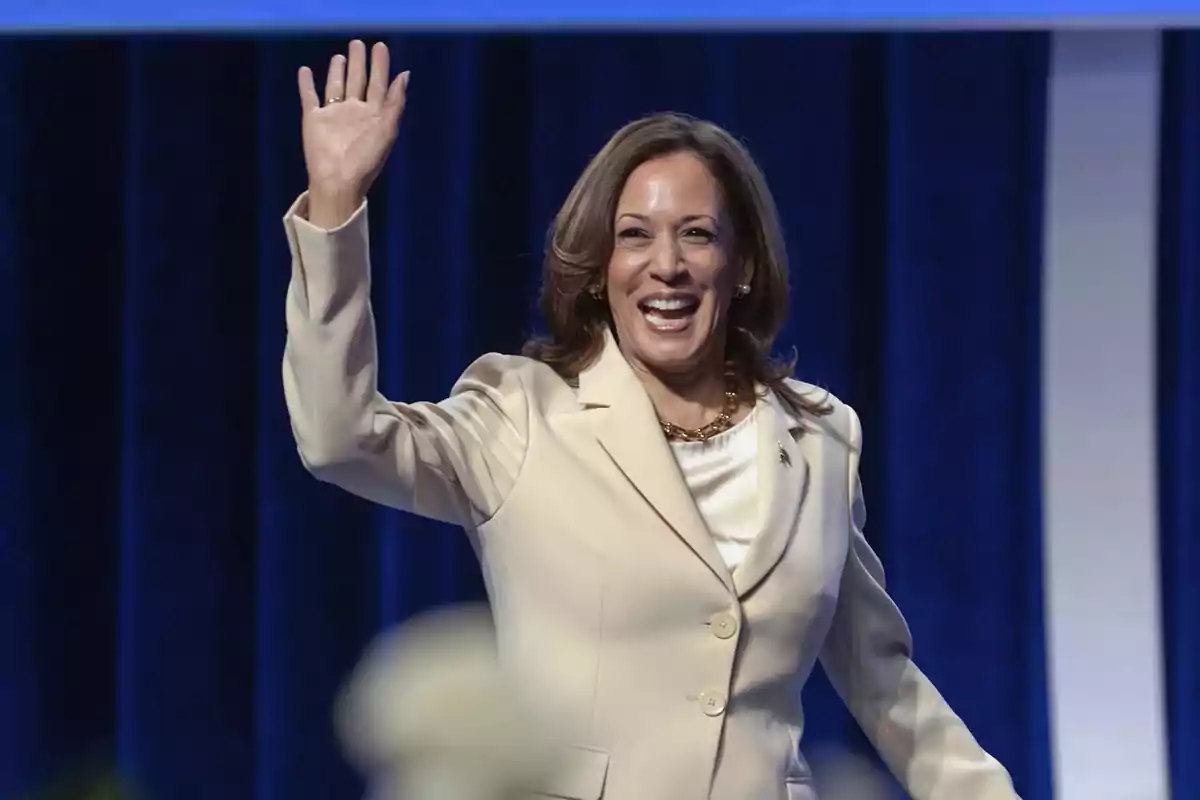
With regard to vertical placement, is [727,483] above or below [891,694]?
above

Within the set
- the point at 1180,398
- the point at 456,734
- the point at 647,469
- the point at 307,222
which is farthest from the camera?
the point at 1180,398

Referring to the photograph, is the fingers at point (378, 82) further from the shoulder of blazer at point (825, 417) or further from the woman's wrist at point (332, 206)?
the shoulder of blazer at point (825, 417)

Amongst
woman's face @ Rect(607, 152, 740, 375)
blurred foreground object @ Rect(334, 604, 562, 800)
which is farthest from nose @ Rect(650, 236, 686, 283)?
blurred foreground object @ Rect(334, 604, 562, 800)

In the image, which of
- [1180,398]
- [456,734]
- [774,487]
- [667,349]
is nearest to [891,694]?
[774,487]

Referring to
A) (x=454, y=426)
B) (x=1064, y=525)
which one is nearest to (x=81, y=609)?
(x=454, y=426)

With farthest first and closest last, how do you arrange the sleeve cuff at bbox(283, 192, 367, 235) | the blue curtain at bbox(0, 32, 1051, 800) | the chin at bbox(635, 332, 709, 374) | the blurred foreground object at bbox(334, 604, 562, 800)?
the blue curtain at bbox(0, 32, 1051, 800) → the chin at bbox(635, 332, 709, 374) → the sleeve cuff at bbox(283, 192, 367, 235) → the blurred foreground object at bbox(334, 604, 562, 800)

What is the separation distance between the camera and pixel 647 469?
1.18m

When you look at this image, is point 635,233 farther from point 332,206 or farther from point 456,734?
point 456,734

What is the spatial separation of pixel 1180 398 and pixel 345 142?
59.6 inches

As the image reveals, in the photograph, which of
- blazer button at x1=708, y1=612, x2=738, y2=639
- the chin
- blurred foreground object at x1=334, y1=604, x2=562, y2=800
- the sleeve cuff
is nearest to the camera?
blurred foreground object at x1=334, y1=604, x2=562, y2=800

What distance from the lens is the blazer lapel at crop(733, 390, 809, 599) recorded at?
1.17 m

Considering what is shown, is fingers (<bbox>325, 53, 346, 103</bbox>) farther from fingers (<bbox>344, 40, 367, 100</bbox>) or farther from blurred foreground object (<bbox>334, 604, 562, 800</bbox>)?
blurred foreground object (<bbox>334, 604, 562, 800</bbox>)

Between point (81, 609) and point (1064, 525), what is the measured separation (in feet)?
4.73

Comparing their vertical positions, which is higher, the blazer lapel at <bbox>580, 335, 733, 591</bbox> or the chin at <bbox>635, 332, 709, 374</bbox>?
the chin at <bbox>635, 332, 709, 374</bbox>
